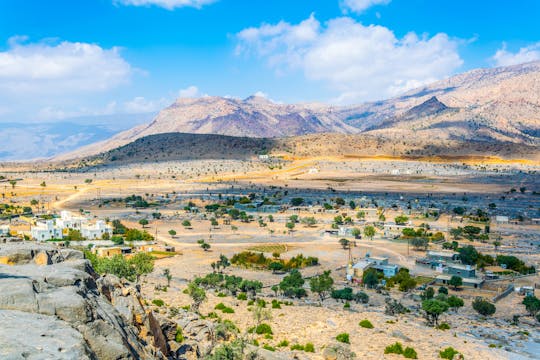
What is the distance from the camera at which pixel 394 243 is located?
2574 inches

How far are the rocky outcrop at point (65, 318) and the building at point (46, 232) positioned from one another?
1949 inches

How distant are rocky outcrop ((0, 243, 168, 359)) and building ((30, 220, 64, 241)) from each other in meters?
49.5

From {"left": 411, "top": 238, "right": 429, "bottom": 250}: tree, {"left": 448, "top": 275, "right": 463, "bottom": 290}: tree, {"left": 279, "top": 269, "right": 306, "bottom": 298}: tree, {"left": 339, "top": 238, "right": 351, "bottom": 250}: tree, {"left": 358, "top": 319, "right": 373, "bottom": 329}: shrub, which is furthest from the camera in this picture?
{"left": 339, "top": 238, "right": 351, "bottom": 250}: tree

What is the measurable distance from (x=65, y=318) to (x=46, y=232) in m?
56.3

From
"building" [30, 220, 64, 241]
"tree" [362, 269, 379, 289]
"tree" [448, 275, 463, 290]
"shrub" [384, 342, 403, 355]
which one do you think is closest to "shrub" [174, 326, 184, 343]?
"shrub" [384, 342, 403, 355]

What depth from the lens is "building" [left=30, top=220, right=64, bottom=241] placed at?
59812 mm

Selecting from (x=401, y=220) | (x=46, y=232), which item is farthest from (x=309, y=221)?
(x=46, y=232)

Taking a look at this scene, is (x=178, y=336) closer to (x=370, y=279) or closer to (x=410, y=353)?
(x=410, y=353)

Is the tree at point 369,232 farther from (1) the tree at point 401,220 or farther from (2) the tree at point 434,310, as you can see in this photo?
(2) the tree at point 434,310

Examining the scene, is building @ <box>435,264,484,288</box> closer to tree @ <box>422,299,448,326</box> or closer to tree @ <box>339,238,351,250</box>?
tree @ <box>422,299,448,326</box>

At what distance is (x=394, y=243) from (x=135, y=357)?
59.0m

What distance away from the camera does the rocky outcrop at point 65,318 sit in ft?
28.0

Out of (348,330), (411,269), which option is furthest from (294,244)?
(348,330)

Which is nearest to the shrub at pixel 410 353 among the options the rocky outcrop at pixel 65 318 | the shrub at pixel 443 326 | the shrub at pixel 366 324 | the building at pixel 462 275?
the shrub at pixel 366 324
